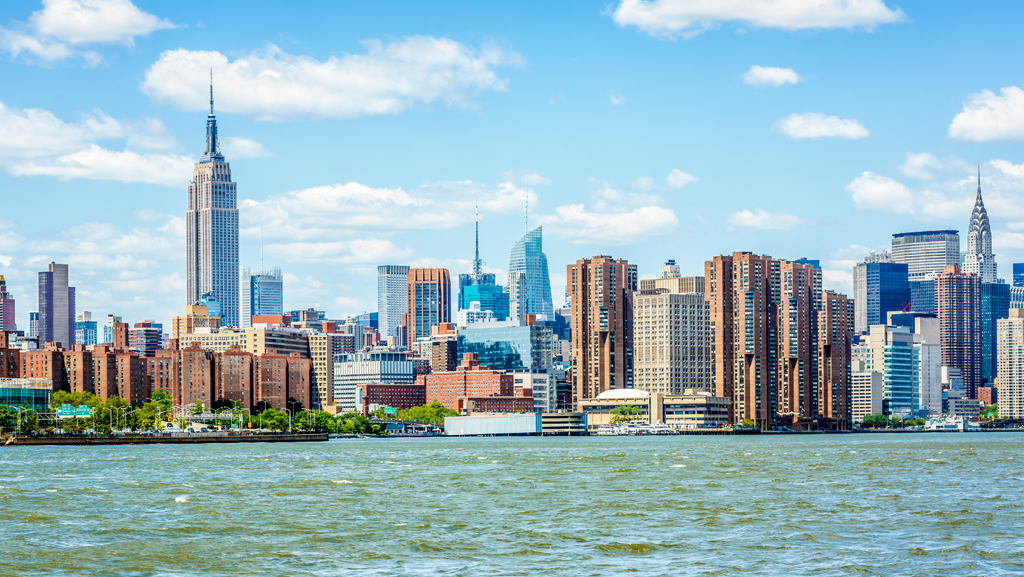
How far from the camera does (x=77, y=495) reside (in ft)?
333

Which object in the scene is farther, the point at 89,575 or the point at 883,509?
the point at 883,509

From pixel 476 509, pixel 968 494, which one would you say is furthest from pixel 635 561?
pixel 968 494

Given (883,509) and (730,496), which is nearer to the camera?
(883,509)

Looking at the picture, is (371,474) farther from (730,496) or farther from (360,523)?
(360,523)

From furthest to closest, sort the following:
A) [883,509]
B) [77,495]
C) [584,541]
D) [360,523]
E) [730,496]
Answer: [77,495]
[730,496]
[883,509]
[360,523]
[584,541]

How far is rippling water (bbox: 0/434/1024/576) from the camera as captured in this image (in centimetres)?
6216

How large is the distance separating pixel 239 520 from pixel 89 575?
2090cm

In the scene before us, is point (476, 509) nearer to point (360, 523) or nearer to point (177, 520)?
point (360, 523)

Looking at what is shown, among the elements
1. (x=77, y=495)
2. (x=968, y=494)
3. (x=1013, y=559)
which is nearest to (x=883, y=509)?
(x=968, y=494)

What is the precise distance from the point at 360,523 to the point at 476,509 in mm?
10888

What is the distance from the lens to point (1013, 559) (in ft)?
202

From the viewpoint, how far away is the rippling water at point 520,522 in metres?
62.2

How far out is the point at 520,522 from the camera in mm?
79000

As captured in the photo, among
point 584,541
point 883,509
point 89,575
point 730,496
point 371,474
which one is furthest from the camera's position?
point 371,474
